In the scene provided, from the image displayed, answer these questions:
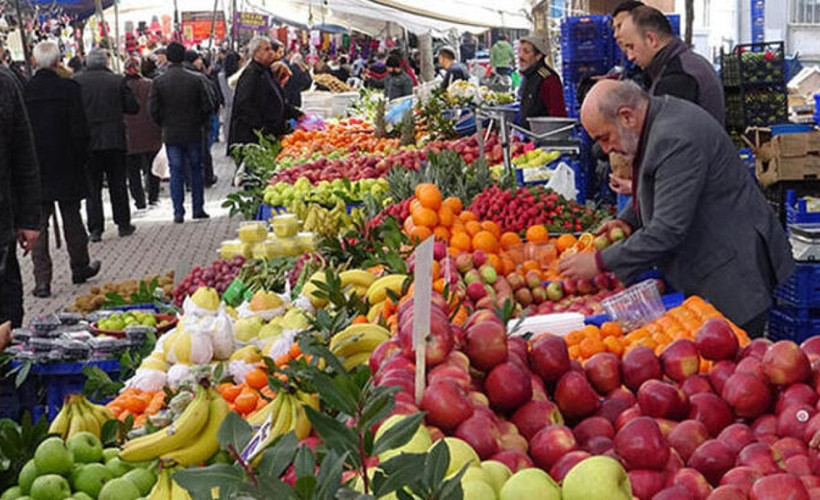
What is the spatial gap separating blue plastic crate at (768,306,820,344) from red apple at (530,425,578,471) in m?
3.76

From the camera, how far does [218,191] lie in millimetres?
17484

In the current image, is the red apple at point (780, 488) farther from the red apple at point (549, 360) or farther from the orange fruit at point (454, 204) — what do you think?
the orange fruit at point (454, 204)

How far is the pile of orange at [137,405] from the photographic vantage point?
406 cm

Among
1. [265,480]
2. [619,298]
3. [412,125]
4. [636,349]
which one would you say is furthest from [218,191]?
[265,480]

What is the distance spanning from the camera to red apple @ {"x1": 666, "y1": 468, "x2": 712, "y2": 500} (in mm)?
2330

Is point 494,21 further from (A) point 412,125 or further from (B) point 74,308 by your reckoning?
(B) point 74,308

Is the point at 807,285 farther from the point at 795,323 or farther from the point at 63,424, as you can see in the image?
the point at 63,424

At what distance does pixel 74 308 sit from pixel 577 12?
13024mm

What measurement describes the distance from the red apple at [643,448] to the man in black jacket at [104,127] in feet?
35.3

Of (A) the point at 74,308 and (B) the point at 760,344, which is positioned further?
(A) the point at 74,308

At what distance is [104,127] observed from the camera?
1258cm

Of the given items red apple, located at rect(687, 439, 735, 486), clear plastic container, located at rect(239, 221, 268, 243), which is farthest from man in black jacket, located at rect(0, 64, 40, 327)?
red apple, located at rect(687, 439, 735, 486)

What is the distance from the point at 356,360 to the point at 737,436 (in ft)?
4.07

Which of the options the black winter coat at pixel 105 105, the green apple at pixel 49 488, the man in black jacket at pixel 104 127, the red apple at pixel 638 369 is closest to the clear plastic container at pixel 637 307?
the red apple at pixel 638 369
